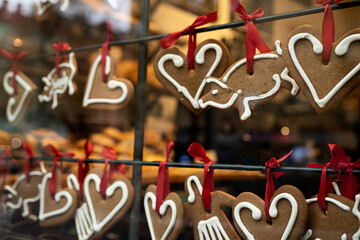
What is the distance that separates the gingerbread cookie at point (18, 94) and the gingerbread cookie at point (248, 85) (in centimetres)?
81

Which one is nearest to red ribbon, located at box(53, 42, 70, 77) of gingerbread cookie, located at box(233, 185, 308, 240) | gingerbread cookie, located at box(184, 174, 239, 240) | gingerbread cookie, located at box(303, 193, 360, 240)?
gingerbread cookie, located at box(184, 174, 239, 240)

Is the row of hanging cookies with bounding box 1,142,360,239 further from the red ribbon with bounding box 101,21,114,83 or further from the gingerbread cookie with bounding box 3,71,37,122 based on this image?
the red ribbon with bounding box 101,21,114,83

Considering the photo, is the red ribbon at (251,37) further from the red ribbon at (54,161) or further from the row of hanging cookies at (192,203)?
the red ribbon at (54,161)

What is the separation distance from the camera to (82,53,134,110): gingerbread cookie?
135 cm

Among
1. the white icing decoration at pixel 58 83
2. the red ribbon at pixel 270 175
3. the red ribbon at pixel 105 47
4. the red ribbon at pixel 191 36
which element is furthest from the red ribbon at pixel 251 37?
the white icing decoration at pixel 58 83

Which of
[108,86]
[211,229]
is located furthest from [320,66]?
[108,86]

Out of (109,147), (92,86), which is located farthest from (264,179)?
(92,86)

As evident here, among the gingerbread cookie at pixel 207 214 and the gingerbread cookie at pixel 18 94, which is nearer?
the gingerbread cookie at pixel 207 214

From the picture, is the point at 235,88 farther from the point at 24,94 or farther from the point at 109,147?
the point at 24,94

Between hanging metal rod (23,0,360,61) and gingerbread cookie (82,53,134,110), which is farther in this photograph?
gingerbread cookie (82,53,134,110)

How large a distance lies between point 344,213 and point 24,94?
1.27 m

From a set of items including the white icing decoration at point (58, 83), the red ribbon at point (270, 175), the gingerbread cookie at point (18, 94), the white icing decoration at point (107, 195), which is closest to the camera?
the red ribbon at point (270, 175)

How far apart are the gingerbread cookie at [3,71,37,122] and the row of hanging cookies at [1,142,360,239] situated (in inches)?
6.4

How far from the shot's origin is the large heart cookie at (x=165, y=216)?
1162 millimetres
